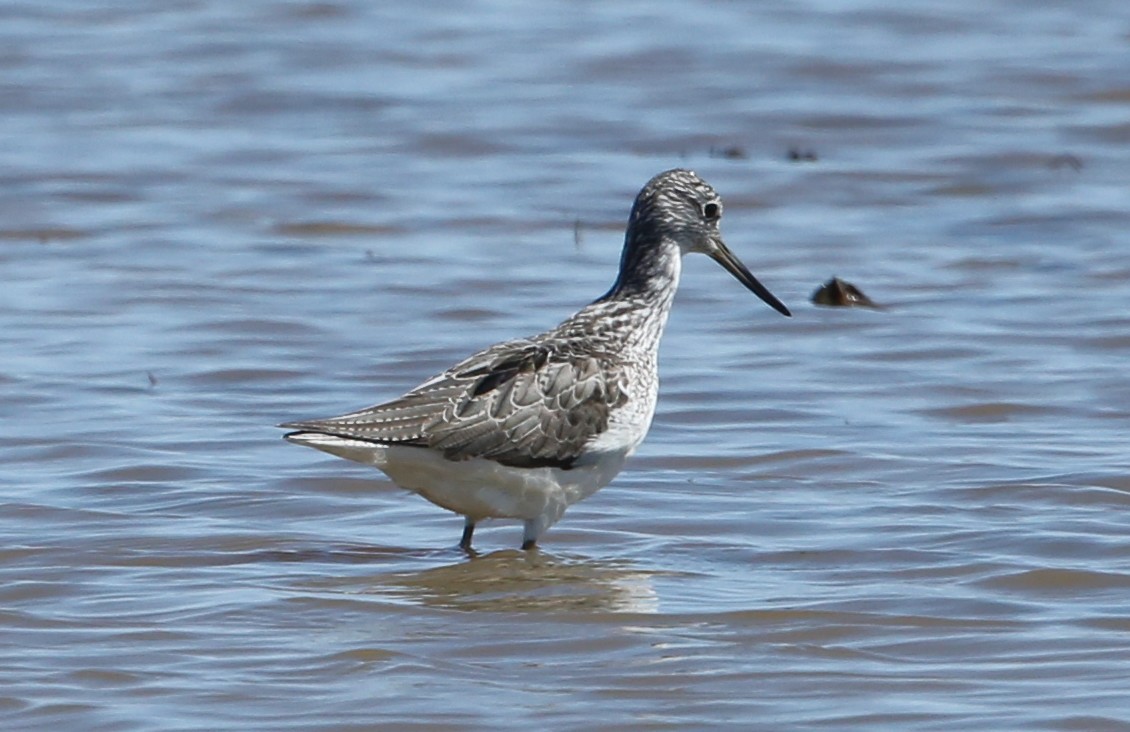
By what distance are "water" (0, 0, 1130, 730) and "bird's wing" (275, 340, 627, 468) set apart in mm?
509

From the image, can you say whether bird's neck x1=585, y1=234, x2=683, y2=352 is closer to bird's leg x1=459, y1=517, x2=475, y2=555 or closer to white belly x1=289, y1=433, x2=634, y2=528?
white belly x1=289, y1=433, x2=634, y2=528

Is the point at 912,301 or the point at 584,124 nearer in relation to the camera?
the point at 912,301

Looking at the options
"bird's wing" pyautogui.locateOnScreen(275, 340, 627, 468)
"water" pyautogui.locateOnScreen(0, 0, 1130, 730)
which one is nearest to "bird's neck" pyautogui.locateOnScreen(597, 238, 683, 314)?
"bird's wing" pyautogui.locateOnScreen(275, 340, 627, 468)

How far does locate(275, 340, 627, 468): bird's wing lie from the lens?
8766mm

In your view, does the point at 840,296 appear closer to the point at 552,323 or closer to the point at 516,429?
the point at 552,323

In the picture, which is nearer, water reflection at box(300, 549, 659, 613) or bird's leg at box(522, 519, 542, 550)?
water reflection at box(300, 549, 659, 613)

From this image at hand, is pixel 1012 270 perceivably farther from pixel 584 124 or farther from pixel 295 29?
pixel 295 29

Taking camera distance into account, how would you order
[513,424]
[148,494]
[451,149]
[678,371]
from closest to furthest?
[513,424]
[148,494]
[678,371]
[451,149]

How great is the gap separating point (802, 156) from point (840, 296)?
13.7 ft

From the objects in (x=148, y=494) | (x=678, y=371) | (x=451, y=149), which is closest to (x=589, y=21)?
(x=451, y=149)

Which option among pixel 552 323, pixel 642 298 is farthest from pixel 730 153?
pixel 642 298

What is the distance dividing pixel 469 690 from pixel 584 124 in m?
11.4

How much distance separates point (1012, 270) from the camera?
558 inches

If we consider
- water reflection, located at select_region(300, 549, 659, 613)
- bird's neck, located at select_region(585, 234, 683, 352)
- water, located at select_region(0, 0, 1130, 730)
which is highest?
bird's neck, located at select_region(585, 234, 683, 352)
